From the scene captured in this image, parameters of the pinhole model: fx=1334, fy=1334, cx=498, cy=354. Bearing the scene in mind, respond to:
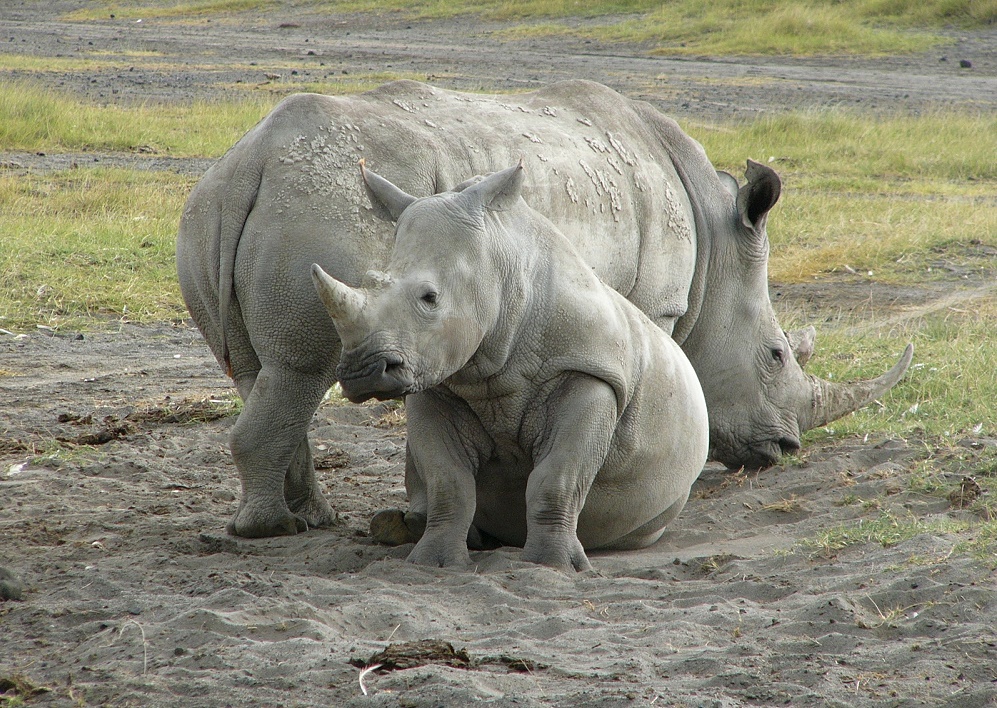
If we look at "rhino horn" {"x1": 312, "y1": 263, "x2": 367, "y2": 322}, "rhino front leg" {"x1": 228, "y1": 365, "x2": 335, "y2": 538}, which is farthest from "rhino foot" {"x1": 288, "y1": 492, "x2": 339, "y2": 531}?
"rhino horn" {"x1": 312, "y1": 263, "x2": 367, "y2": 322}

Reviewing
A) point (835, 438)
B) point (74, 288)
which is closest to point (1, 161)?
point (74, 288)

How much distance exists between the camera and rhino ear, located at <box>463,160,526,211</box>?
4.63 metres

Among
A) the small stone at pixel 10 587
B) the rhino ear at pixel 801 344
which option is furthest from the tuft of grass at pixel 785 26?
the small stone at pixel 10 587

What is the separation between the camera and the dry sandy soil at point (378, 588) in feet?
12.1

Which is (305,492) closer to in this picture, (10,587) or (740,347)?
(10,587)

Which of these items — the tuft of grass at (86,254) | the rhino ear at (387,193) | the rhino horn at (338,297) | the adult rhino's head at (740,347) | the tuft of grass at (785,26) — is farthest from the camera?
the tuft of grass at (785,26)

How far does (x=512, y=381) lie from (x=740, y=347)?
2297 millimetres

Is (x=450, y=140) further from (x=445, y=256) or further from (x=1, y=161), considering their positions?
(x=1, y=161)

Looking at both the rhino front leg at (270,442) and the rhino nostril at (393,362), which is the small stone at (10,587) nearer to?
the rhino front leg at (270,442)

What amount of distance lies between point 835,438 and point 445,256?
3.38 meters

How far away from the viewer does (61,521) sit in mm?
5637

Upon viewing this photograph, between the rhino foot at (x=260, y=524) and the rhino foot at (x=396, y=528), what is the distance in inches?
14.3

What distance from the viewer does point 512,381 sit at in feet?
16.0

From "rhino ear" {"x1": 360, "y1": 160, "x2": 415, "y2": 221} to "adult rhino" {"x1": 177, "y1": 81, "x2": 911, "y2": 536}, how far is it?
0.31 m
